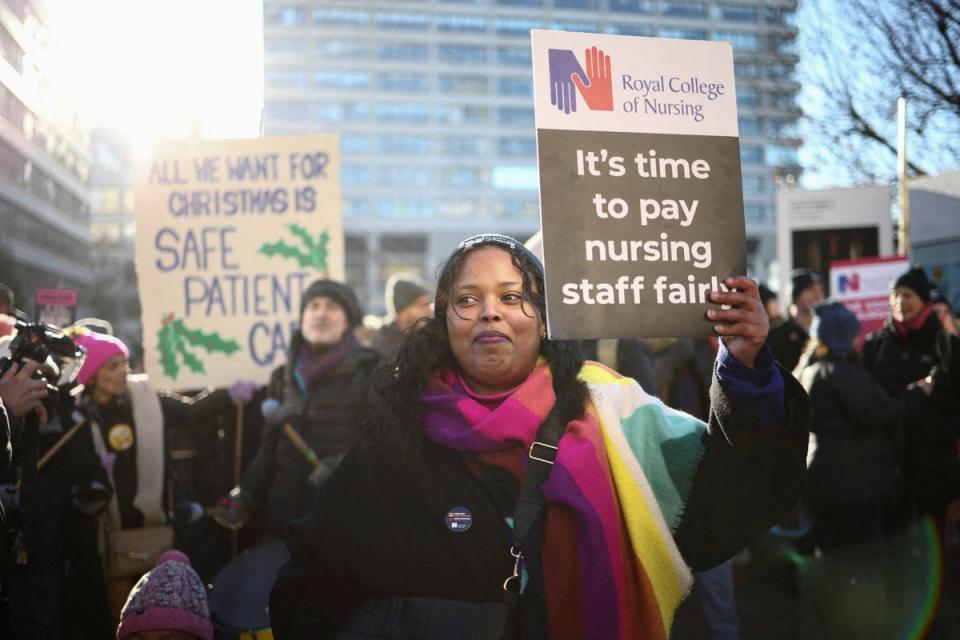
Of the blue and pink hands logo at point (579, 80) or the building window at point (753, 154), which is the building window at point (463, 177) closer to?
the building window at point (753, 154)

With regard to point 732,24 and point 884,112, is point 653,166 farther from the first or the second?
point 732,24

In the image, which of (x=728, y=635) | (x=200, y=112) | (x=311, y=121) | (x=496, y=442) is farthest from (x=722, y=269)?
(x=311, y=121)

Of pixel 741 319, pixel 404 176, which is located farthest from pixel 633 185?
pixel 404 176

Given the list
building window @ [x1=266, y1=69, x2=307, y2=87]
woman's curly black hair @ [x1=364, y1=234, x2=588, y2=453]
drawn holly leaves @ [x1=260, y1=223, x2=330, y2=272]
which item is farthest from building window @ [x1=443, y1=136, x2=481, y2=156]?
woman's curly black hair @ [x1=364, y1=234, x2=588, y2=453]

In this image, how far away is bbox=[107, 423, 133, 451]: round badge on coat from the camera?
4.21 m

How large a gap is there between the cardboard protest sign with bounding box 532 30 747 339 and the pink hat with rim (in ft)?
10.5

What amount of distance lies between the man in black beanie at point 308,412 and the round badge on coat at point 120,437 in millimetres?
665

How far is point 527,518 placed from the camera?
6.15ft

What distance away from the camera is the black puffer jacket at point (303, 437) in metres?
3.83

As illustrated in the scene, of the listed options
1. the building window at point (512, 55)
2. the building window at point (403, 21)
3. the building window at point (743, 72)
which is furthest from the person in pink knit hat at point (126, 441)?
the building window at point (512, 55)

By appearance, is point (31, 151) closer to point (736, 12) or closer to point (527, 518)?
point (527, 518)

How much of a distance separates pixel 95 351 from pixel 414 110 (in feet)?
202

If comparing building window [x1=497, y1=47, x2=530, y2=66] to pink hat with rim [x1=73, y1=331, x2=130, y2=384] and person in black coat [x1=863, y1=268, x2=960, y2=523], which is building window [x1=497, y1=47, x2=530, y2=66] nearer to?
person in black coat [x1=863, y1=268, x2=960, y2=523]

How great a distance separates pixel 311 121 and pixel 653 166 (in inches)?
2492
